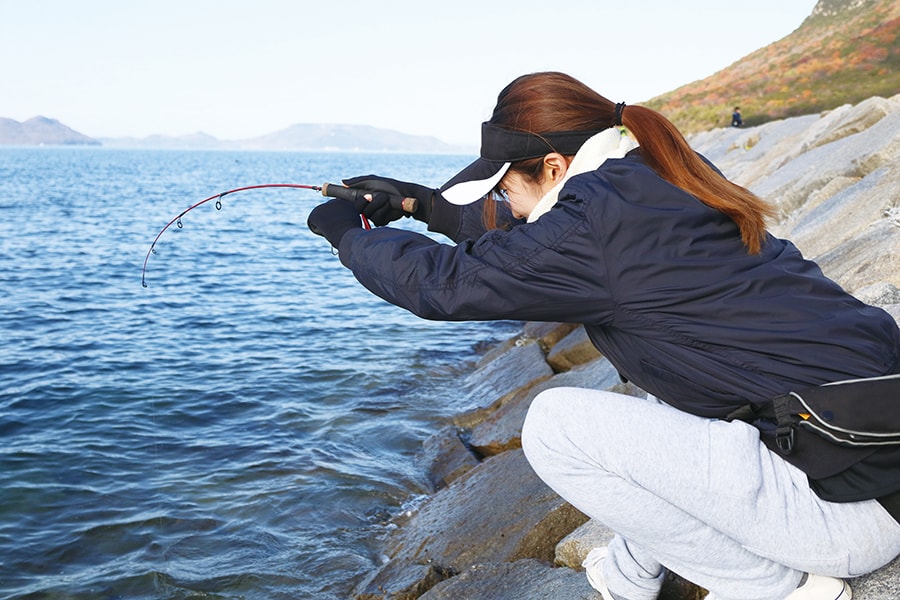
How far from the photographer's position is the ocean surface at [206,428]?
5.24 m

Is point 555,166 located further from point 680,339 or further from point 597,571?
point 597,571

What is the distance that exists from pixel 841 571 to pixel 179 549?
4.37 metres

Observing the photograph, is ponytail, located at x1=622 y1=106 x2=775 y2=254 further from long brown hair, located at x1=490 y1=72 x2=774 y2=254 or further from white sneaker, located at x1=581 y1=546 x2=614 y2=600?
white sneaker, located at x1=581 y1=546 x2=614 y2=600

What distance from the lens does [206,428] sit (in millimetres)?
7672

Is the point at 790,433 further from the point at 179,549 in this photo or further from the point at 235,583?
the point at 179,549

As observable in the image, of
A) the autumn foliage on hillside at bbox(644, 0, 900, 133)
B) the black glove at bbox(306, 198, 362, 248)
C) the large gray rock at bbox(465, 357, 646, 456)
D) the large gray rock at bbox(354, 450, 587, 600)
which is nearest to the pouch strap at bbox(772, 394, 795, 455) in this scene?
the black glove at bbox(306, 198, 362, 248)

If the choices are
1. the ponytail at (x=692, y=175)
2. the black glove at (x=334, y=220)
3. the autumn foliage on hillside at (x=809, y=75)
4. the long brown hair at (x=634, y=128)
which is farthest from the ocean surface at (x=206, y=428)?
the autumn foliage on hillside at (x=809, y=75)

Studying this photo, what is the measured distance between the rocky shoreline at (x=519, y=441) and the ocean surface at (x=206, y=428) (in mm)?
351

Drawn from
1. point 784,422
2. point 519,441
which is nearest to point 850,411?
point 784,422

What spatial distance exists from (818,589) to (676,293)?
3.05 feet

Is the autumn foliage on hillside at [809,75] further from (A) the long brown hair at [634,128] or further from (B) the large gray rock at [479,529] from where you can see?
(A) the long brown hair at [634,128]

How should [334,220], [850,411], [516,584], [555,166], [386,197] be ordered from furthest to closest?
[516,584] < [386,197] < [334,220] < [555,166] < [850,411]

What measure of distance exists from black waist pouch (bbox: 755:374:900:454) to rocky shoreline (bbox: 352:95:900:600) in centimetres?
57

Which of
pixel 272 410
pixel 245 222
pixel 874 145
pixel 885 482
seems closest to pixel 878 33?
pixel 245 222
